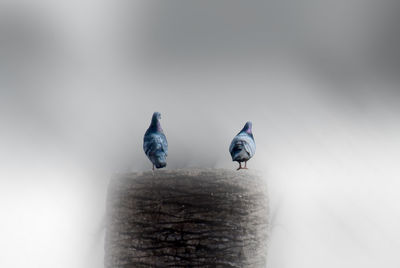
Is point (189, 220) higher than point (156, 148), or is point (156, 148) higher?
point (156, 148)

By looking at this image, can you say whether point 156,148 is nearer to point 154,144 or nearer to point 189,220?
point 154,144

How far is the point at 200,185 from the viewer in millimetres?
3158

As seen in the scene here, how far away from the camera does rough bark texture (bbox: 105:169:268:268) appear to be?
10.2 ft

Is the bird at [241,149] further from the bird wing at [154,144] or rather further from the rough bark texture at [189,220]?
the bird wing at [154,144]

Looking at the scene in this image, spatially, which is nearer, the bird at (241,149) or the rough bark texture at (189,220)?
the rough bark texture at (189,220)

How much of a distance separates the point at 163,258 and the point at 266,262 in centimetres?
55

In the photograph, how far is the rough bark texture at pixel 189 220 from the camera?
3117 mm

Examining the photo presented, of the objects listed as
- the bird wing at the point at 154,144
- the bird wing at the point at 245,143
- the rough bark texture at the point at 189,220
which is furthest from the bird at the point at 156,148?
the bird wing at the point at 245,143

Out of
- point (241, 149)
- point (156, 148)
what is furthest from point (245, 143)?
point (156, 148)

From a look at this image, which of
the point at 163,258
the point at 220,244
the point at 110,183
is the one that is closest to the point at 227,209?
the point at 220,244

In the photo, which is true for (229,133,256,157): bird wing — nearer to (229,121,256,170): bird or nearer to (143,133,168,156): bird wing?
(229,121,256,170): bird

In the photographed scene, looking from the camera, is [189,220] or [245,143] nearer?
[189,220]

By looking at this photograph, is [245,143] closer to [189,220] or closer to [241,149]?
[241,149]

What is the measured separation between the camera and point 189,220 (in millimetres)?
3125
